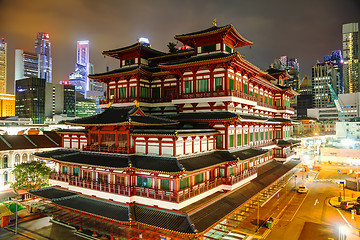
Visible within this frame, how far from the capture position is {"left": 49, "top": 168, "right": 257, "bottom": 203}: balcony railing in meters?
24.3

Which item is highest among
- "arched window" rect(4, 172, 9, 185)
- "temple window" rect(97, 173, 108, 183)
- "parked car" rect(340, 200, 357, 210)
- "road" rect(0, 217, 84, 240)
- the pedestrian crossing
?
"temple window" rect(97, 173, 108, 183)

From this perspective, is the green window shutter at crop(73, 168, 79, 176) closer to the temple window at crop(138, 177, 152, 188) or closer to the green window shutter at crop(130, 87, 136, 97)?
the temple window at crop(138, 177, 152, 188)

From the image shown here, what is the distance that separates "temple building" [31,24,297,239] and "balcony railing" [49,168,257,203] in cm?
10

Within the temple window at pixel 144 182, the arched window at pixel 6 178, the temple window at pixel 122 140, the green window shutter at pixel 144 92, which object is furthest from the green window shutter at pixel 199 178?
the arched window at pixel 6 178

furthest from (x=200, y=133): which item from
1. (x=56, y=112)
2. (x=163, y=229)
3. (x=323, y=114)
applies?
(x=56, y=112)

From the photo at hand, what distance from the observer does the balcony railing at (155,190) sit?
24.3 meters

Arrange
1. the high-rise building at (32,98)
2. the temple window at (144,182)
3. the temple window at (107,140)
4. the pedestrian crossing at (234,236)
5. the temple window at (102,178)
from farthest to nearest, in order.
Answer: the high-rise building at (32,98) < the pedestrian crossing at (234,236) < the temple window at (107,140) < the temple window at (102,178) < the temple window at (144,182)

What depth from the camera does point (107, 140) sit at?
30.6m

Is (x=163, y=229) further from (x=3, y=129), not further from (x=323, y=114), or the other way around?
(x=323, y=114)

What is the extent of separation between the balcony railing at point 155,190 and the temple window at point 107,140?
4.66 meters

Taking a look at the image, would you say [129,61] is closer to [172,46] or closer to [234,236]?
[172,46]

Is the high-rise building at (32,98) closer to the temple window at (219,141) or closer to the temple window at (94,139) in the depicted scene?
the temple window at (94,139)

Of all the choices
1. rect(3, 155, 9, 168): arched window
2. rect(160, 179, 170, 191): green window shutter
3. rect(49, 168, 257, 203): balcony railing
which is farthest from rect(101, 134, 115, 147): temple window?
rect(3, 155, 9, 168): arched window

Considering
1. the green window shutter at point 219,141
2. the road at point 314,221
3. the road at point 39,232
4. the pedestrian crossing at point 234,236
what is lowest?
the road at point 314,221
